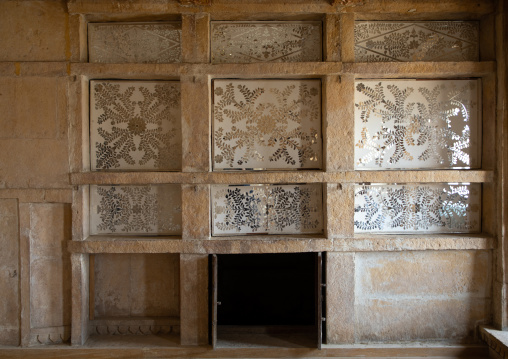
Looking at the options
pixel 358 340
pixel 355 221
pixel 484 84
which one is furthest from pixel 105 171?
pixel 484 84

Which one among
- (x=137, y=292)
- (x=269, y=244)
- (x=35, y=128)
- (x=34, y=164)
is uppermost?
(x=35, y=128)

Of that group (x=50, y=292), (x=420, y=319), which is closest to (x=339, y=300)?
(x=420, y=319)

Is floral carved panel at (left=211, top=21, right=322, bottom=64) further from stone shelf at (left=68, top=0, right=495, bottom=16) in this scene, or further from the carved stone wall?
stone shelf at (left=68, top=0, right=495, bottom=16)

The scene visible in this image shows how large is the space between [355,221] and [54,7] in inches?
125

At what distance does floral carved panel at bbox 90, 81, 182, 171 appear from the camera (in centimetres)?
320

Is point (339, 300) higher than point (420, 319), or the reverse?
point (339, 300)

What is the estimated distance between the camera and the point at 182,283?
120 inches

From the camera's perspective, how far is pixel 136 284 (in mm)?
3230

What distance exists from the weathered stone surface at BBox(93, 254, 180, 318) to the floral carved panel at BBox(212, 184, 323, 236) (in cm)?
59

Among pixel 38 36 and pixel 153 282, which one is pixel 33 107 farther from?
pixel 153 282

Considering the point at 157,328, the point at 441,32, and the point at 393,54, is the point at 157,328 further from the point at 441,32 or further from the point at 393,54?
the point at 441,32

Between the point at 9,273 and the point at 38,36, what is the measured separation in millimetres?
2012

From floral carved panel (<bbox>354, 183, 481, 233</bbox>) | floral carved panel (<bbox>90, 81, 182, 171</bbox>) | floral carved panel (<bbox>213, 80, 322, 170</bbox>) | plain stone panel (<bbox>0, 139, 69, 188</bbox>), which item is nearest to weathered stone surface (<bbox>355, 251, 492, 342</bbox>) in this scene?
floral carved panel (<bbox>354, 183, 481, 233</bbox>)

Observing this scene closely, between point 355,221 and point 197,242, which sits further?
point 355,221
